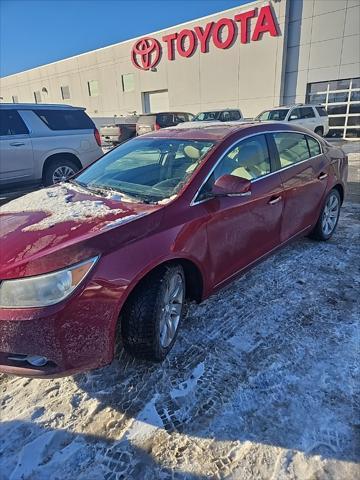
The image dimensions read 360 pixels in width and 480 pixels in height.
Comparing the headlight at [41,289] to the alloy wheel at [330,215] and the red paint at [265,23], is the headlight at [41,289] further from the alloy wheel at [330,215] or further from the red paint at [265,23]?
the red paint at [265,23]

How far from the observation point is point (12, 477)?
1.76m

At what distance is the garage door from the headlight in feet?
86.2

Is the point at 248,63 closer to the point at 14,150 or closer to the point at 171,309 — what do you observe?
the point at 14,150

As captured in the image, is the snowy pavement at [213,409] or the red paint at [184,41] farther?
the red paint at [184,41]

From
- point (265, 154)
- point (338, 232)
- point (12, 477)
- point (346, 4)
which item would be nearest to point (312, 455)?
point (12, 477)

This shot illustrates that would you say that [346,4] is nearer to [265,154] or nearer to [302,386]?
[265,154]

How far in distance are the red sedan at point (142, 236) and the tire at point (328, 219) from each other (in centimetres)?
36

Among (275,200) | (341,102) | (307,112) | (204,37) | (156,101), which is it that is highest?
(204,37)

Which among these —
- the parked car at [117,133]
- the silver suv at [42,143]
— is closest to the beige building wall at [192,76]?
the parked car at [117,133]

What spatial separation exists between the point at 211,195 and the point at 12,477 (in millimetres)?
2093

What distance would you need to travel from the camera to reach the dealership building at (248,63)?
1742cm

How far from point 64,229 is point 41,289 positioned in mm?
463

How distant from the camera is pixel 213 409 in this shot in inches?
83.0

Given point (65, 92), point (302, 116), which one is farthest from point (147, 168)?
point (65, 92)
